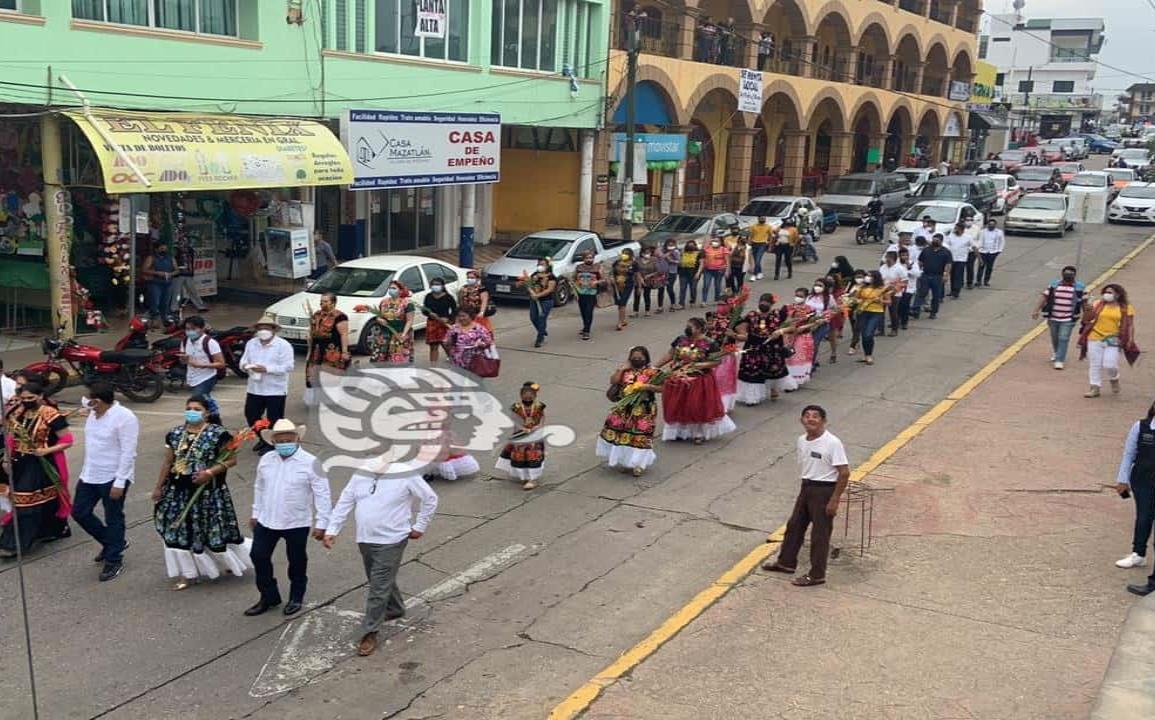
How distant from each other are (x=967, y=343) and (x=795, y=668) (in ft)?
42.8

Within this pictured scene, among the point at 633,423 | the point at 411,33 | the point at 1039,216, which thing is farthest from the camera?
the point at 1039,216

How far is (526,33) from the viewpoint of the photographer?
2627 centimetres

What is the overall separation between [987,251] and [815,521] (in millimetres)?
17619

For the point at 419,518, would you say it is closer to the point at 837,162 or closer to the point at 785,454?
the point at 785,454

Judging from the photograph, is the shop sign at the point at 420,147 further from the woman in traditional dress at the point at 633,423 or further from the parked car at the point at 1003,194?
the parked car at the point at 1003,194

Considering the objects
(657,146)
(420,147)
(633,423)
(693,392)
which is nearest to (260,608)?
(633,423)

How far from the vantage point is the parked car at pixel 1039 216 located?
33.5m

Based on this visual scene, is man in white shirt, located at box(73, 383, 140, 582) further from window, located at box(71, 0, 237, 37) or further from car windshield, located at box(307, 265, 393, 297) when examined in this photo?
window, located at box(71, 0, 237, 37)

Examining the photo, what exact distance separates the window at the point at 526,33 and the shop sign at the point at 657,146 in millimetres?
4360

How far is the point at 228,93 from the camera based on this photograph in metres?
18.3

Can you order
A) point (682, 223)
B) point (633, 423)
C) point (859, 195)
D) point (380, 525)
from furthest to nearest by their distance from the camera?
1. point (859, 195)
2. point (682, 223)
3. point (633, 423)
4. point (380, 525)

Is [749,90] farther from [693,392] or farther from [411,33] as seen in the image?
[693,392]

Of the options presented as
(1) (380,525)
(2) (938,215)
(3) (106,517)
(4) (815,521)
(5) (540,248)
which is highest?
(2) (938,215)

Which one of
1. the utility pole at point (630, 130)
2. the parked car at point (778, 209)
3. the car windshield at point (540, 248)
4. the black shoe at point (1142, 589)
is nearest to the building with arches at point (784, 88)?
the utility pole at point (630, 130)
